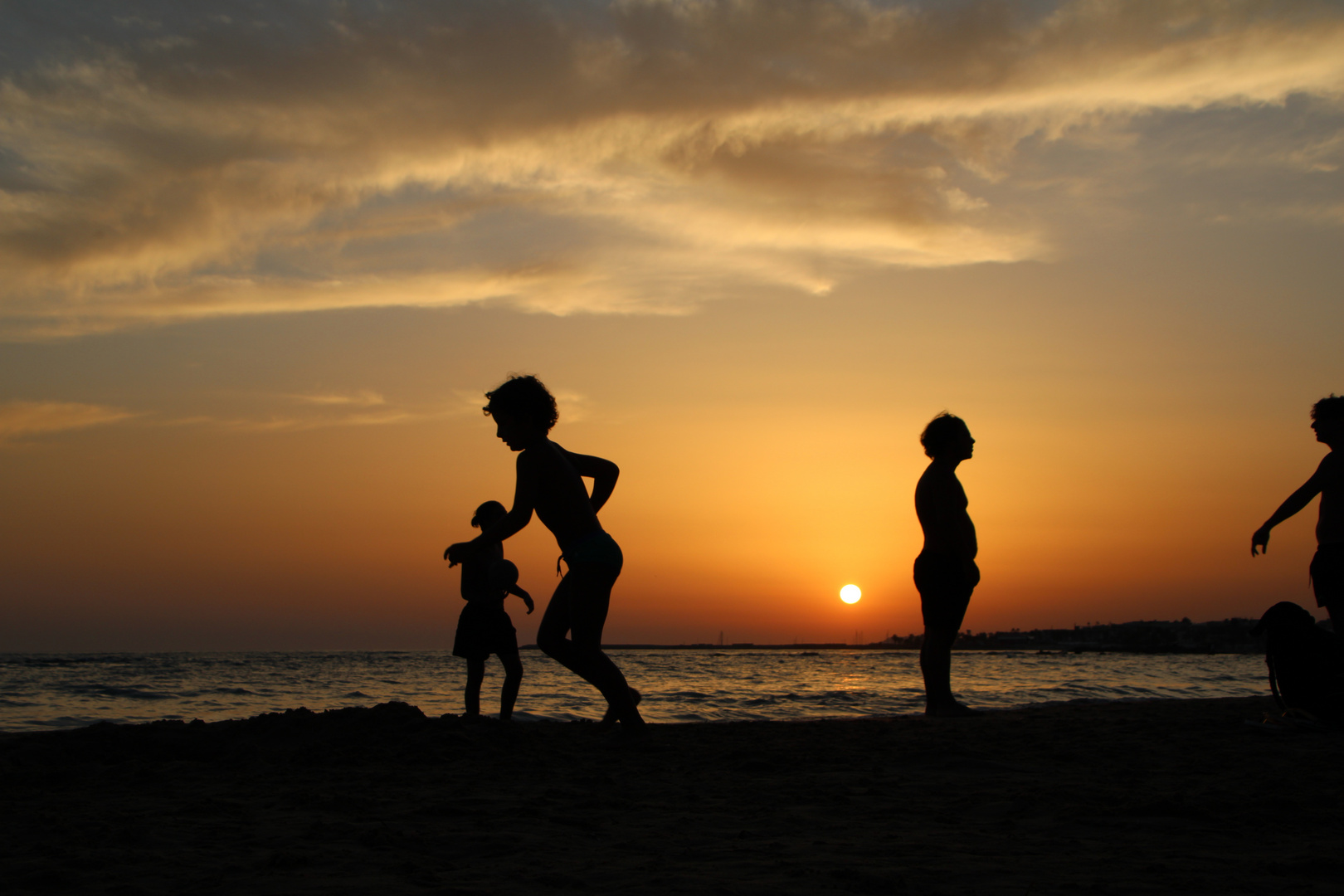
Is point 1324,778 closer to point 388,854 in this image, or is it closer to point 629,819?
point 629,819

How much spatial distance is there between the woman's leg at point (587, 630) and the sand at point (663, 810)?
0.96 ft

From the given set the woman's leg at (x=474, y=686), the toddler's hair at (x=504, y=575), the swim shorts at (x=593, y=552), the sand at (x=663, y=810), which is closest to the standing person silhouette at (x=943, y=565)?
the sand at (x=663, y=810)

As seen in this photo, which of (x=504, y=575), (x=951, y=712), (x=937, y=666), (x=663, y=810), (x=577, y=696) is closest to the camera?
(x=663, y=810)

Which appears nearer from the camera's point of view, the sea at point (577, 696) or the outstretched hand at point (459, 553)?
the outstretched hand at point (459, 553)

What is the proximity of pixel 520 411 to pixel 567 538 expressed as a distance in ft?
2.48

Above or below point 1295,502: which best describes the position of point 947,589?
below

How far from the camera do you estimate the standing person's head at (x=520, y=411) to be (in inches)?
201

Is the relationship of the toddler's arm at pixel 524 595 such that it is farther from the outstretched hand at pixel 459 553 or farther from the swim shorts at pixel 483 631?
the outstretched hand at pixel 459 553

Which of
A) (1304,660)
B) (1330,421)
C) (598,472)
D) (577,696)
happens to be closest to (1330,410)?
(1330,421)

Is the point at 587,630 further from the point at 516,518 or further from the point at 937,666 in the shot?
the point at 937,666

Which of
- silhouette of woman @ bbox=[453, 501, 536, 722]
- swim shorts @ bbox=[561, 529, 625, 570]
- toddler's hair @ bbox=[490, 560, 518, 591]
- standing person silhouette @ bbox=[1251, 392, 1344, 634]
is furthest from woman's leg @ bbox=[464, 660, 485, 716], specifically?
standing person silhouette @ bbox=[1251, 392, 1344, 634]

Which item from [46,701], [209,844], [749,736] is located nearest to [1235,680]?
[749,736]

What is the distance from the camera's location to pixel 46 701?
12180 mm

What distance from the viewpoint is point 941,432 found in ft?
22.3
